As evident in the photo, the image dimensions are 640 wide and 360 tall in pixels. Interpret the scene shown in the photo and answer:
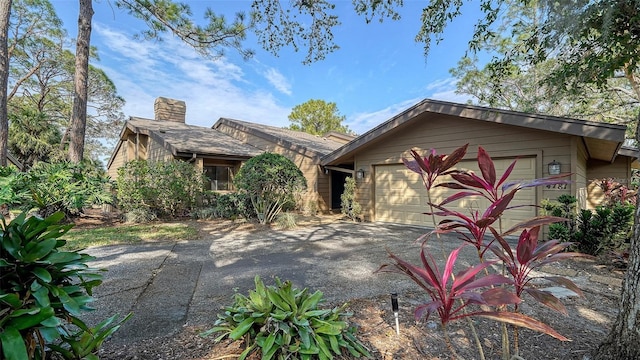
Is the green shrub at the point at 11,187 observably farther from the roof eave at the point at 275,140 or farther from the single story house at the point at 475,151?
the roof eave at the point at 275,140

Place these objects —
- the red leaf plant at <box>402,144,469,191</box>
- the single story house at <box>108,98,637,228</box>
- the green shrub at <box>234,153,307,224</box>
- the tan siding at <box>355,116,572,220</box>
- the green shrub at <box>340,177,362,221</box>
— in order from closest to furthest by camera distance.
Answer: the red leaf plant at <box>402,144,469,191</box>, the single story house at <box>108,98,637,228</box>, the tan siding at <box>355,116,572,220</box>, the green shrub at <box>234,153,307,224</box>, the green shrub at <box>340,177,362,221</box>

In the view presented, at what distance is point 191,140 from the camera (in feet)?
40.5

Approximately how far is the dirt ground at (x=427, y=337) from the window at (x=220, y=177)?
432 inches

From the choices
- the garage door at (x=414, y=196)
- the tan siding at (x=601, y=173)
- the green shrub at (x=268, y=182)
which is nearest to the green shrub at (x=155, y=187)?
the green shrub at (x=268, y=182)

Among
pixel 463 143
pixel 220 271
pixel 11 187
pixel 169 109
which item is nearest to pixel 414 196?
pixel 463 143

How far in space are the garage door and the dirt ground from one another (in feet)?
14.2

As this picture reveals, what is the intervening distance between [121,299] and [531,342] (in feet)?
12.8

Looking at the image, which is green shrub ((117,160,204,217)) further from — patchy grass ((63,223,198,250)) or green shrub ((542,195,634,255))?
green shrub ((542,195,634,255))

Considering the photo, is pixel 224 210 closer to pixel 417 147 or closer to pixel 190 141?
pixel 190 141

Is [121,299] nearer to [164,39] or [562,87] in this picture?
[562,87]

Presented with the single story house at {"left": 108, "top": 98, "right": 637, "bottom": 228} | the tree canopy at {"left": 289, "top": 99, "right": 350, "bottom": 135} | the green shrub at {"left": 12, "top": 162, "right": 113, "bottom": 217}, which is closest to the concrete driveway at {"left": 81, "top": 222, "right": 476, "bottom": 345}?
the green shrub at {"left": 12, "top": 162, "right": 113, "bottom": 217}

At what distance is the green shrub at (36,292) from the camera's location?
4.06 feet

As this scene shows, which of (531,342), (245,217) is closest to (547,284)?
(531,342)

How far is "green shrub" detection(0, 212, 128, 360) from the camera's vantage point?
1.24m
